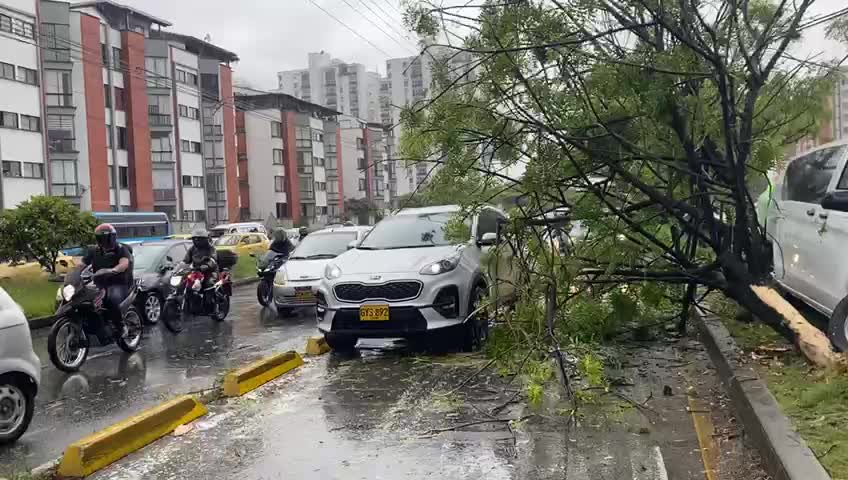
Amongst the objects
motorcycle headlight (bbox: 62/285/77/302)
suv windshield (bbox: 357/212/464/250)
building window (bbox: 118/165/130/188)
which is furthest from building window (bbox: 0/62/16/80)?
suv windshield (bbox: 357/212/464/250)

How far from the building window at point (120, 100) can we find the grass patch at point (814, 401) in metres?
45.8

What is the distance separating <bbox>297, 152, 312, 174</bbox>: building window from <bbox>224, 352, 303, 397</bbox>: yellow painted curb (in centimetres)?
6516

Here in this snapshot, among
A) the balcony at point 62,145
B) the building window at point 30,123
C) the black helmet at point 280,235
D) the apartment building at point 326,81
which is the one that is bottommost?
the black helmet at point 280,235

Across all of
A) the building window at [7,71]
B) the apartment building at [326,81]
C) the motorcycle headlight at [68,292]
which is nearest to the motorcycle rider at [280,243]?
the motorcycle headlight at [68,292]

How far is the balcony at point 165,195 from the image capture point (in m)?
51.5

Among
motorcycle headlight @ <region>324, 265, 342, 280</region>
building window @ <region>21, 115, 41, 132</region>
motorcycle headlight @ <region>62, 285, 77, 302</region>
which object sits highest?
building window @ <region>21, 115, 41, 132</region>

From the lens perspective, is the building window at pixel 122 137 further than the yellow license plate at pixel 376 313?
Yes

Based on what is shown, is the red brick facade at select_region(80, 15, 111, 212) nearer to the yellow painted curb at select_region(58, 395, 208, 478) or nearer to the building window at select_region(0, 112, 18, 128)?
the building window at select_region(0, 112, 18, 128)

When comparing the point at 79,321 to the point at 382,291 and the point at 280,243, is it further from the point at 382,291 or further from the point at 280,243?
the point at 280,243

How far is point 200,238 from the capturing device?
42.3ft

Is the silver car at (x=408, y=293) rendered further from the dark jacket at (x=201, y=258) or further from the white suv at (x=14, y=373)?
the dark jacket at (x=201, y=258)

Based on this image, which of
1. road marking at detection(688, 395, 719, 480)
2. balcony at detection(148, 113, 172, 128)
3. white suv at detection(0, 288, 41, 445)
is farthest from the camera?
balcony at detection(148, 113, 172, 128)

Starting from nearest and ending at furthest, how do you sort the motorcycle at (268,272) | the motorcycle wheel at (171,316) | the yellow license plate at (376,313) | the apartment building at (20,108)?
the yellow license plate at (376,313) → the motorcycle wheel at (171,316) → the motorcycle at (268,272) → the apartment building at (20,108)

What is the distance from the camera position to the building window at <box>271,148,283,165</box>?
6931cm
